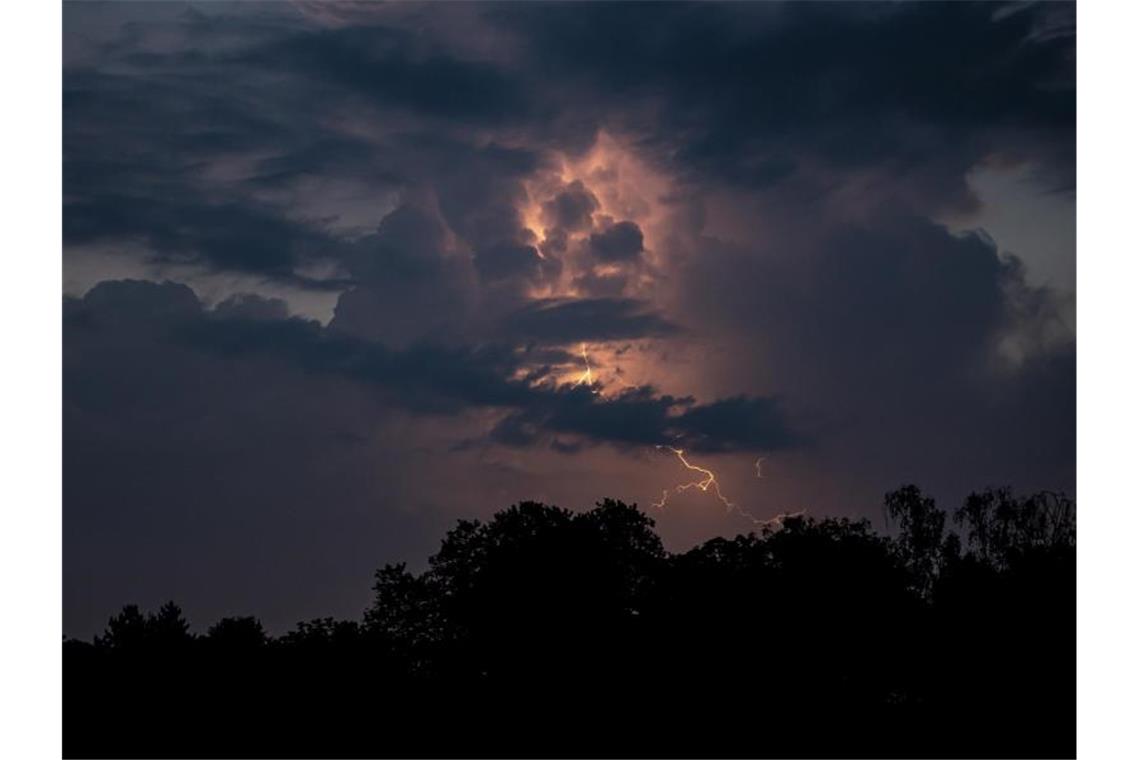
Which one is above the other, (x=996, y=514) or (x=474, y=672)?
(x=996, y=514)

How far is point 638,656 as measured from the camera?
111 feet

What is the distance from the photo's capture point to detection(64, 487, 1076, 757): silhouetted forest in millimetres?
29812

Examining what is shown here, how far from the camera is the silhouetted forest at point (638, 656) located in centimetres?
2981

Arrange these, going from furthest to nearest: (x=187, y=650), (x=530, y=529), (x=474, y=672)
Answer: (x=530, y=529), (x=474, y=672), (x=187, y=650)

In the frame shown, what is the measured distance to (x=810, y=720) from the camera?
31.6 metres

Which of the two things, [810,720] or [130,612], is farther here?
[130,612]
